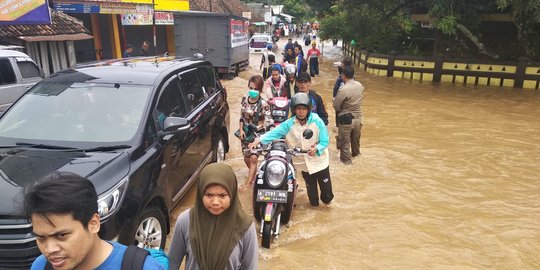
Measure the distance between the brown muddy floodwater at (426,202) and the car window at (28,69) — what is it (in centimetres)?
476

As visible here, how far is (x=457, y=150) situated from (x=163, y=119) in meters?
6.47

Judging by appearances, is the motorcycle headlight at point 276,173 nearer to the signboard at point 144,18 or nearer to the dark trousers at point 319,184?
the dark trousers at point 319,184

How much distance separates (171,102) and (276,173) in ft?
4.94

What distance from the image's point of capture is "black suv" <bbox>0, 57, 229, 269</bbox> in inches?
119

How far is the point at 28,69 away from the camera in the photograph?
911 cm

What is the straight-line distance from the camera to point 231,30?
55.7ft

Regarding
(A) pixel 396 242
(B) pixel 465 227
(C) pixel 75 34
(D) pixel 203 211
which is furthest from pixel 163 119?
(C) pixel 75 34

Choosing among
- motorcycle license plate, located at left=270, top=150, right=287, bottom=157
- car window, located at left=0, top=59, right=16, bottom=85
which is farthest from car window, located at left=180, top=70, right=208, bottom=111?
car window, located at left=0, top=59, right=16, bottom=85

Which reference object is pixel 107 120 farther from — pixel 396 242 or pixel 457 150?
pixel 457 150

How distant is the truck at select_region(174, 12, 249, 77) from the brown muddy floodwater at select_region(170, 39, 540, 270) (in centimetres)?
704

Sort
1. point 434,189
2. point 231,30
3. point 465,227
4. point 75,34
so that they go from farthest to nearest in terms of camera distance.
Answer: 1. point 231,30
2. point 75,34
3. point 434,189
4. point 465,227

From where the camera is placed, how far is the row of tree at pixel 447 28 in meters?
14.4

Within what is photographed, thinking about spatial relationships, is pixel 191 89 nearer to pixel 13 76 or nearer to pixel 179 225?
pixel 179 225

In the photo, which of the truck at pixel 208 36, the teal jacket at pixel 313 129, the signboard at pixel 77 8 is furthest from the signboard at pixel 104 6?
the teal jacket at pixel 313 129
